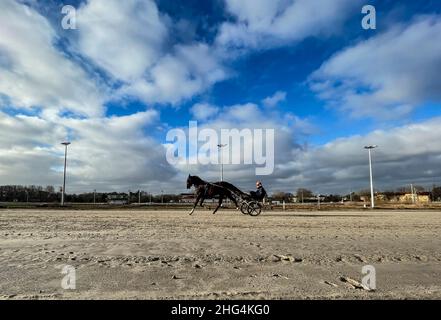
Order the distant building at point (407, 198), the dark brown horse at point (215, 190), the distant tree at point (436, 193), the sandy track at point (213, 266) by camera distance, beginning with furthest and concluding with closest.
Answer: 1. the distant tree at point (436, 193)
2. the distant building at point (407, 198)
3. the dark brown horse at point (215, 190)
4. the sandy track at point (213, 266)

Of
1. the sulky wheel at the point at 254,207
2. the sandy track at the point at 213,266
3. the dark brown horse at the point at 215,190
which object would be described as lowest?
the sandy track at the point at 213,266

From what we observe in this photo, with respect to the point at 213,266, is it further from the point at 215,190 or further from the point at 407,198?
the point at 407,198

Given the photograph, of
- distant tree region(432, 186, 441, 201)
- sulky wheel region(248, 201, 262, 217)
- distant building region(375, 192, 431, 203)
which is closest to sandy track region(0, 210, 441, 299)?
sulky wheel region(248, 201, 262, 217)

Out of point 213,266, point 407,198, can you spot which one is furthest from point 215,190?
point 407,198

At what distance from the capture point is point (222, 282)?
208 inches

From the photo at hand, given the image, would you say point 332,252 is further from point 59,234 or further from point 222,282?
point 59,234

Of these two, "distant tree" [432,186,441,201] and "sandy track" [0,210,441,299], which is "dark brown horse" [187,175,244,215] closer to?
"sandy track" [0,210,441,299]

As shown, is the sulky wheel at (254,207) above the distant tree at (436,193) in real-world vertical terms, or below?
below

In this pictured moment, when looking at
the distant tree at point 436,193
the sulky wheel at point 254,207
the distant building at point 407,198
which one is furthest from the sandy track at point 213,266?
the distant tree at point 436,193

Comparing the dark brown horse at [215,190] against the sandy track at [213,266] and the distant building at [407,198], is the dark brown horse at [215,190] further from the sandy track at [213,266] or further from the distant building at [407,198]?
the distant building at [407,198]

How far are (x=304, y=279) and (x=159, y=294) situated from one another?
221cm

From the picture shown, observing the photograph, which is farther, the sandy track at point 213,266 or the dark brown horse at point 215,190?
the dark brown horse at point 215,190

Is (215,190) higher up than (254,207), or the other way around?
(215,190)
